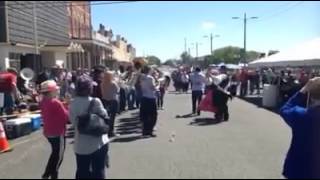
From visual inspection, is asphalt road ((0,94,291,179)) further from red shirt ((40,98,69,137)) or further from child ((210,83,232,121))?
red shirt ((40,98,69,137))

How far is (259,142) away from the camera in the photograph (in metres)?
12.8

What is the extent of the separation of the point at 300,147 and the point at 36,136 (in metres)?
10.1

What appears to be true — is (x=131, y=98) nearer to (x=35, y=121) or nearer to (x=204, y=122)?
(x=204, y=122)

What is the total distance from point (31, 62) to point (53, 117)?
30.2 metres

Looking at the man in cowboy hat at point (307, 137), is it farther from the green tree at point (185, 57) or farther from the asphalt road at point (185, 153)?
the green tree at point (185, 57)

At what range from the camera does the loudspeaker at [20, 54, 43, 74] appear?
121 feet

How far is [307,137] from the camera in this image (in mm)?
5824

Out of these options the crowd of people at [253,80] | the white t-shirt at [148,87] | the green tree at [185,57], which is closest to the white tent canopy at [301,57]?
the crowd of people at [253,80]

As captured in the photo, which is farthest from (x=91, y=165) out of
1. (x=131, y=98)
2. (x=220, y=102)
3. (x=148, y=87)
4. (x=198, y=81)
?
(x=131, y=98)

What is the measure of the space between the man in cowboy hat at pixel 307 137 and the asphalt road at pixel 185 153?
119 inches

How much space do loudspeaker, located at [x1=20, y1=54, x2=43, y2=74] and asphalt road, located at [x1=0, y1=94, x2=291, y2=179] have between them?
21.0 metres

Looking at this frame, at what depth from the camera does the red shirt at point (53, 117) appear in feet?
28.0

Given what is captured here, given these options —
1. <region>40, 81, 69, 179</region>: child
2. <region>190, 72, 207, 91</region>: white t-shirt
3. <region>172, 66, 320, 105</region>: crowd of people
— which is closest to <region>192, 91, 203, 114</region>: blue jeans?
<region>190, 72, 207, 91</region>: white t-shirt

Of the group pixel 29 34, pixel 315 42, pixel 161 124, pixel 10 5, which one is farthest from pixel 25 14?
pixel 161 124
